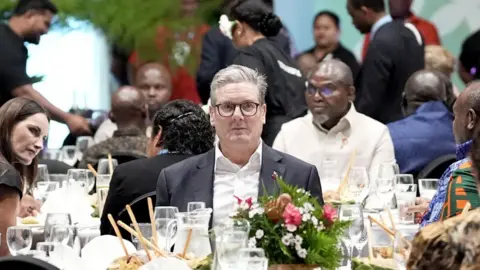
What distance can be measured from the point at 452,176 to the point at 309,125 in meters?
3.07

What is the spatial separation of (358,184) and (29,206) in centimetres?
162

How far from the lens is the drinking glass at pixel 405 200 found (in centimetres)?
585

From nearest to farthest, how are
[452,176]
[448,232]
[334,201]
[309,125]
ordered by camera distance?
[448,232] < [452,176] < [334,201] < [309,125]

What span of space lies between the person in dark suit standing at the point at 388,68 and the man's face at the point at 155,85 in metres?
1.81

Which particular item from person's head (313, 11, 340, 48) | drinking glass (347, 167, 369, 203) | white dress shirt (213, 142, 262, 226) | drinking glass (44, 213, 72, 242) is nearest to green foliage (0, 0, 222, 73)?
person's head (313, 11, 340, 48)

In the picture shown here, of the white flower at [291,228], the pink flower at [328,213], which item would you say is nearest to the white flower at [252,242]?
the white flower at [291,228]

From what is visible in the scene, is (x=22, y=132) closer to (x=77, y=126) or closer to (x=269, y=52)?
(x=269, y=52)

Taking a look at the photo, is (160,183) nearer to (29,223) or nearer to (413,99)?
(29,223)

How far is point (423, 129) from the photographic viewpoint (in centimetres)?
757

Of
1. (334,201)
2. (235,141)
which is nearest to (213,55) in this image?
(334,201)

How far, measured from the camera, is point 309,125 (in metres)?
7.50

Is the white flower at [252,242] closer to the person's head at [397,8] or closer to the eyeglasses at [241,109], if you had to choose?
the eyeglasses at [241,109]

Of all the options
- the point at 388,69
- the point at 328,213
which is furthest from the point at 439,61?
the point at 328,213

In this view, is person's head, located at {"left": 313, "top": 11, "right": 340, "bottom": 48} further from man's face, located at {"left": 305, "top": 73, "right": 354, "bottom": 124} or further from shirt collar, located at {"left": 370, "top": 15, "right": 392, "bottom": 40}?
man's face, located at {"left": 305, "top": 73, "right": 354, "bottom": 124}
